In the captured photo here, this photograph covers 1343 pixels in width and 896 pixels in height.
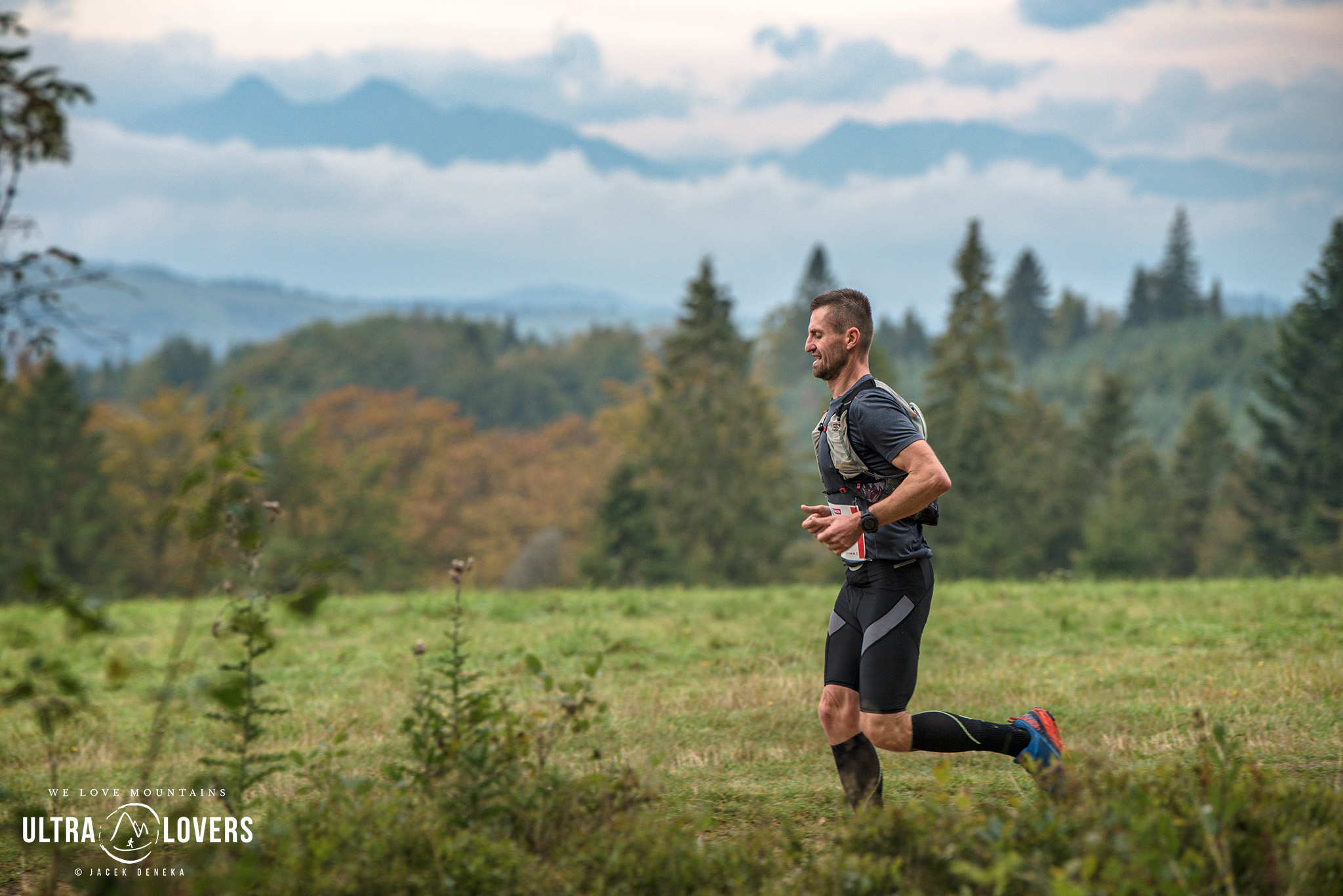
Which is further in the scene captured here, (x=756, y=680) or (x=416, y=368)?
(x=416, y=368)

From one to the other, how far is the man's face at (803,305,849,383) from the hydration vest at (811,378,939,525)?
0.15 metres

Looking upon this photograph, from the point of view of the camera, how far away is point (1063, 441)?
5772cm

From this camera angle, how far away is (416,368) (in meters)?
94.8

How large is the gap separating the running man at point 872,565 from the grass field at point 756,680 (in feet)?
1.59

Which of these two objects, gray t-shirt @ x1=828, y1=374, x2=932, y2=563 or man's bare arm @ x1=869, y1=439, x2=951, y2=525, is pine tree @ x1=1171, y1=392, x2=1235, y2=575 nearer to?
gray t-shirt @ x1=828, y1=374, x2=932, y2=563

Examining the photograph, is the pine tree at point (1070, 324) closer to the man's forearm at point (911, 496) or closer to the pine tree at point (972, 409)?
the pine tree at point (972, 409)

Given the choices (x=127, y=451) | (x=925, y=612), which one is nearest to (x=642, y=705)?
(x=925, y=612)

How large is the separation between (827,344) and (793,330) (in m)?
113

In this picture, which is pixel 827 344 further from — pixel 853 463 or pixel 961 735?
pixel 961 735

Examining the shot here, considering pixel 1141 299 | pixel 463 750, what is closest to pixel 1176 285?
pixel 1141 299

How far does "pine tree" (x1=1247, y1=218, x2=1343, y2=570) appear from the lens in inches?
1818

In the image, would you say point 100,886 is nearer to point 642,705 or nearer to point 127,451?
point 642,705

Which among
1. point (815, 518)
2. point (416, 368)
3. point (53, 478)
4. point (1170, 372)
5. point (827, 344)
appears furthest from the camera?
point (1170, 372)

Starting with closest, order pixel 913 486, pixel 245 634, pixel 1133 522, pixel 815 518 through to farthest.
A: pixel 245 634 → pixel 913 486 → pixel 815 518 → pixel 1133 522
